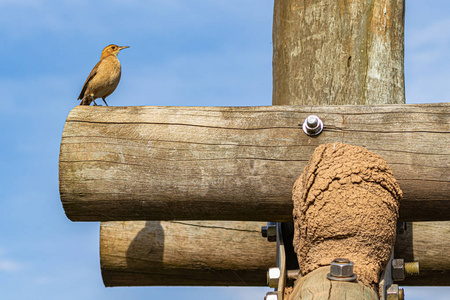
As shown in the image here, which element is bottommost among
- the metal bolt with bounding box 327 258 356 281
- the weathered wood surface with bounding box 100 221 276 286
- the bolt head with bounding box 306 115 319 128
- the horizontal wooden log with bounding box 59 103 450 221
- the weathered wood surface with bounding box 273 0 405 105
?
the weathered wood surface with bounding box 100 221 276 286

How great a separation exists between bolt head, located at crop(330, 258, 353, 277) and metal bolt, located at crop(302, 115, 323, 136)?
2.52 feet

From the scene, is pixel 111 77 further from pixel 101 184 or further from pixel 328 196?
pixel 328 196

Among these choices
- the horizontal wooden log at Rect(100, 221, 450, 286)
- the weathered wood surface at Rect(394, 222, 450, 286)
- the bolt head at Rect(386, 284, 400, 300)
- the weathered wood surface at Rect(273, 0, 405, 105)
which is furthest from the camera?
the horizontal wooden log at Rect(100, 221, 450, 286)

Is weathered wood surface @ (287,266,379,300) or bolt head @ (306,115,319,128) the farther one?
bolt head @ (306,115,319,128)

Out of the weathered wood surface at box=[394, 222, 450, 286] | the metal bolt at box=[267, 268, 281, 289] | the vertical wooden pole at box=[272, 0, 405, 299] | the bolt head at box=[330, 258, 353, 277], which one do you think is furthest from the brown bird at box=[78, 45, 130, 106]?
the bolt head at box=[330, 258, 353, 277]

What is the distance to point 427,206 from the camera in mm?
3125

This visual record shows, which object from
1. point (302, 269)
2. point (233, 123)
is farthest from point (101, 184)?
point (302, 269)

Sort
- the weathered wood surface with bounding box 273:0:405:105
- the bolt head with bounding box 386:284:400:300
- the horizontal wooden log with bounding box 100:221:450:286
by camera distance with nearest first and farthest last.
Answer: the bolt head with bounding box 386:284:400:300 → the weathered wood surface with bounding box 273:0:405:105 → the horizontal wooden log with bounding box 100:221:450:286

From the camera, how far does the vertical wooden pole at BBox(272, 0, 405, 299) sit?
12.6 ft

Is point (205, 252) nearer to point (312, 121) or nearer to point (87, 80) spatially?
point (312, 121)

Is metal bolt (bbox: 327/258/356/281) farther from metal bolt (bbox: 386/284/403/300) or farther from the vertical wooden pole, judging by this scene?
the vertical wooden pole

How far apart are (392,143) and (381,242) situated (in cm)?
53

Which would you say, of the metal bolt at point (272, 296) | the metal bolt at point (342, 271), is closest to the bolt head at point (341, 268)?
the metal bolt at point (342, 271)

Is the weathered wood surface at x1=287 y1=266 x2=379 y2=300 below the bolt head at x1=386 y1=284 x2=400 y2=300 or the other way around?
the other way around
